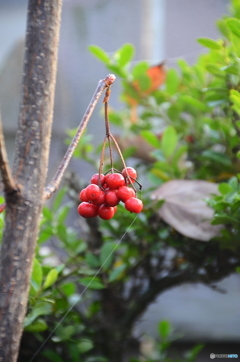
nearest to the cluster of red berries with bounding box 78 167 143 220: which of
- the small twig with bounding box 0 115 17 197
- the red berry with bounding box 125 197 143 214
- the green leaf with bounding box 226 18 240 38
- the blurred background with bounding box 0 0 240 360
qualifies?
the red berry with bounding box 125 197 143 214

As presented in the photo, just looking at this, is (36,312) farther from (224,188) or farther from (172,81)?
(172,81)

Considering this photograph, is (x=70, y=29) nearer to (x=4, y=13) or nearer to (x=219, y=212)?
(x=4, y=13)

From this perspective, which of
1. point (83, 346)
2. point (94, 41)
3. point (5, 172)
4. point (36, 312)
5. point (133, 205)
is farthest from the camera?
point (94, 41)

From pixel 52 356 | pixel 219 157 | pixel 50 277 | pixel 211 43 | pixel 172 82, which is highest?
Answer: pixel 172 82

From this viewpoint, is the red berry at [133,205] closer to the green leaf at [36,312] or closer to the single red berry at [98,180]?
the single red berry at [98,180]

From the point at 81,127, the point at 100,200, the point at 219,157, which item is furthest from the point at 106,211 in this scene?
the point at 219,157

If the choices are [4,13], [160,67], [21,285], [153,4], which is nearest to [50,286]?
[21,285]
